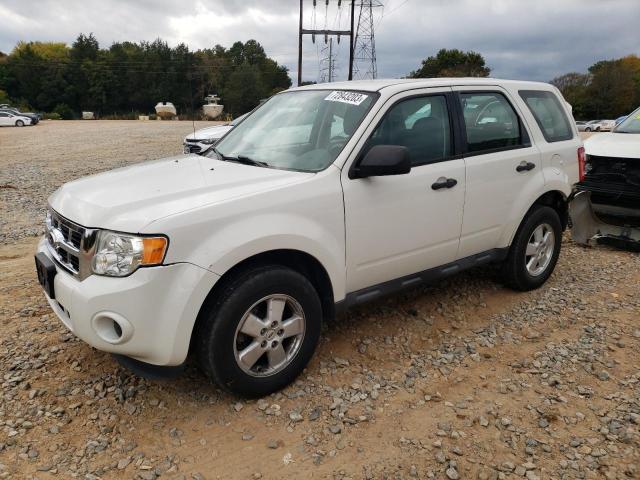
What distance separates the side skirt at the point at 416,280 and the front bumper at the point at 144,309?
1.04 m

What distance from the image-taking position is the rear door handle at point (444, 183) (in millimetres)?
3551

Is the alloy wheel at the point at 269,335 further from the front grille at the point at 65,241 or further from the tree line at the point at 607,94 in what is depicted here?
the tree line at the point at 607,94

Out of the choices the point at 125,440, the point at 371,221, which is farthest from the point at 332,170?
the point at 125,440

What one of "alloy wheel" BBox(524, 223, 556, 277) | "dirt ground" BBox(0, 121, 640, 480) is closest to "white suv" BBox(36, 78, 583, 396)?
"alloy wheel" BBox(524, 223, 556, 277)

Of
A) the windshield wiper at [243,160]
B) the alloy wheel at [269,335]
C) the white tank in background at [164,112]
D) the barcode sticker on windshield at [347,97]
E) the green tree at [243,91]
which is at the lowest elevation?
the alloy wheel at [269,335]

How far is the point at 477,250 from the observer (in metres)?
4.11

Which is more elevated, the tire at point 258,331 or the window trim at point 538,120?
the window trim at point 538,120

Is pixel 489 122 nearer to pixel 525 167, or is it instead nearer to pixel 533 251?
pixel 525 167

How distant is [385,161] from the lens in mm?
3004

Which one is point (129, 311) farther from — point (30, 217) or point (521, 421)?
point (30, 217)

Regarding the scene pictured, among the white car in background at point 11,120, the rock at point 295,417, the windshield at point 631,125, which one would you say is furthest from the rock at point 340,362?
the white car in background at point 11,120

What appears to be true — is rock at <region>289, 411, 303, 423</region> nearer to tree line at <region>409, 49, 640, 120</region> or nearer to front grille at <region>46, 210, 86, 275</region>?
front grille at <region>46, 210, 86, 275</region>

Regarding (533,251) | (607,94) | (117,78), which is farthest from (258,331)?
(117,78)

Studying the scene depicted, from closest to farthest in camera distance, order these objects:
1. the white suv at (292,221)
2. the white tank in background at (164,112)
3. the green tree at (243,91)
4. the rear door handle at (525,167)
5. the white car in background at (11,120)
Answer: the white suv at (292,221) < the rear door handle at (525,167) < the white car in background at (11,120) < the white tank in background at (164,112) < the green tree at (243,91)
